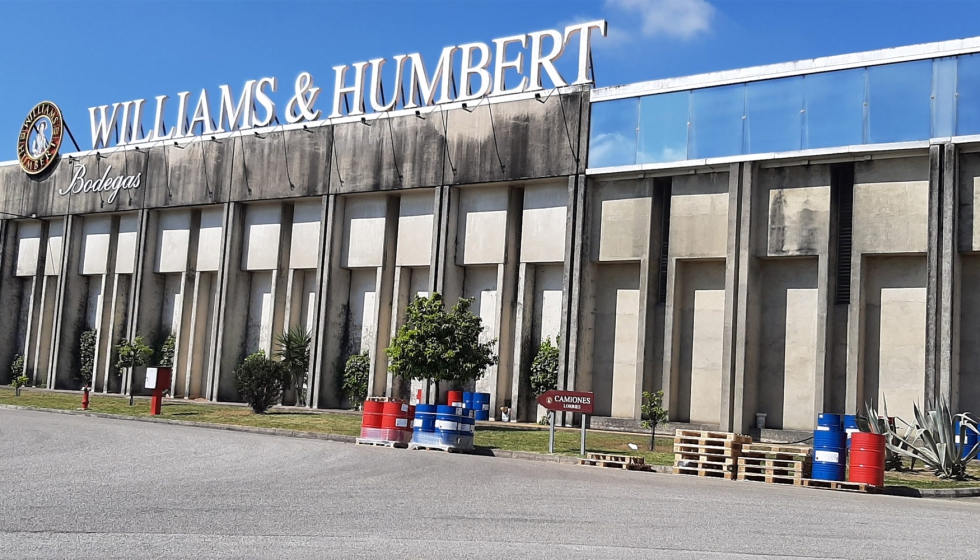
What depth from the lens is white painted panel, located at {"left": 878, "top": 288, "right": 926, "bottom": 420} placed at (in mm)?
31312

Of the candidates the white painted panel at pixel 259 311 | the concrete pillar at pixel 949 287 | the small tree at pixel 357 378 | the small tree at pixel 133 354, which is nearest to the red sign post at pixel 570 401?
the concrete pillar at pixel 949 287

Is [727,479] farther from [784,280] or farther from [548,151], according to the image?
[548,151]

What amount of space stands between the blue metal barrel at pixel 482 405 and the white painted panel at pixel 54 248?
97.7 ft

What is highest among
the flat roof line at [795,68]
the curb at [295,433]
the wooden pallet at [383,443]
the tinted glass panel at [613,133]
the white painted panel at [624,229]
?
the flat roof line at [795,68]

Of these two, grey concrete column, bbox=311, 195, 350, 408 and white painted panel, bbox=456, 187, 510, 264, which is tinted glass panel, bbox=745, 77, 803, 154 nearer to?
white painted panel, bbox=456, 187, 510, 264

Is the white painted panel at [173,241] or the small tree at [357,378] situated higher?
the white painted panel at [173,241]

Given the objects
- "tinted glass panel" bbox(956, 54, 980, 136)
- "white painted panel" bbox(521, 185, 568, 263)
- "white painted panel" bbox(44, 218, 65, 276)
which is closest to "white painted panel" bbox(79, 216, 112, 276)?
"white painted panel" bbox(44, 218, 65, 276)

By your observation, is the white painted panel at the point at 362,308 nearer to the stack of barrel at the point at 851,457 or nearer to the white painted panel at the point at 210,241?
the white painted panel at the point at 210,241

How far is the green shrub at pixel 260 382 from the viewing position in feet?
124

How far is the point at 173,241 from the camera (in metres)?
51.3

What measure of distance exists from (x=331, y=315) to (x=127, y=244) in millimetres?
15745

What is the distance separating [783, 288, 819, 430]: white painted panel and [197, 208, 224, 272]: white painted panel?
92.2ft

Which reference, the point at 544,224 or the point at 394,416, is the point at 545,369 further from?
the point at 394,416

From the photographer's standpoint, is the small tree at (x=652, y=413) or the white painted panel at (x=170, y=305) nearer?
the small tree at (x=652, y=413)
